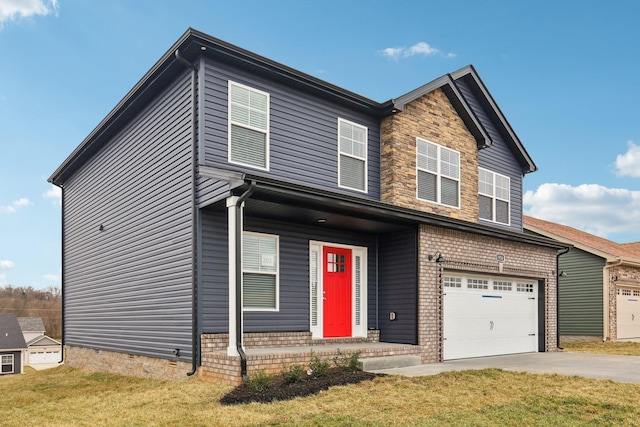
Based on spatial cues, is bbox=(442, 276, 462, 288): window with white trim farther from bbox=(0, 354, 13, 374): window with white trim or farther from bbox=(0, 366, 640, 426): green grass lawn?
bbox=(0, 354, 13, 374): window with white trim

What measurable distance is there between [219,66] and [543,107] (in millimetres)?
12742

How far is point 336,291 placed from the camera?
41.0 ft

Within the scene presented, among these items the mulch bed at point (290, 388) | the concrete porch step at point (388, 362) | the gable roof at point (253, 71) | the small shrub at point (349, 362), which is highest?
the gable roof at point (253, 71)

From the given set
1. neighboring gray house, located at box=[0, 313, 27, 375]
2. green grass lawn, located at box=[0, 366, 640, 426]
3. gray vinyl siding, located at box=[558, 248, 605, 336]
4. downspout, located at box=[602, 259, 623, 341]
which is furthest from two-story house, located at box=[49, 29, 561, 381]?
neighboring gray house, located at box=[0, 313, 27, 375]

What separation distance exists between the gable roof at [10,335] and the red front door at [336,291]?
33.0 metres

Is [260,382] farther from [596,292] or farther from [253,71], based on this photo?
[596,292]

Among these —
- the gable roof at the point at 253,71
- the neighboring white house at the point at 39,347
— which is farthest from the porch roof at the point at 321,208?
the neighboring white house at the point at 39,347

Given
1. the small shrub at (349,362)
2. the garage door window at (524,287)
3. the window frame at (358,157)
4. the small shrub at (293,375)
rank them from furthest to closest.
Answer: the garage door window at (524,287) → the window frame at (358,157) → the small shrub at (349,362) → the small shrub at (293,375)

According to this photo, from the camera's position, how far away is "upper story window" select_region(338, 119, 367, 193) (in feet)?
42.8

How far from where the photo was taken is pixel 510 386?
8.91m

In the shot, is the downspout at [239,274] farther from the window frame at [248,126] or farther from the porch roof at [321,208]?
the window frame at [248,126]

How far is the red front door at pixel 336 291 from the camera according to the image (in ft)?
40.3

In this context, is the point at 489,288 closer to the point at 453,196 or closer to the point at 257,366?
the point at 453,196

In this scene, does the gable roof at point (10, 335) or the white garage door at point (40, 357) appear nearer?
the gable roof at point (10, 335)
